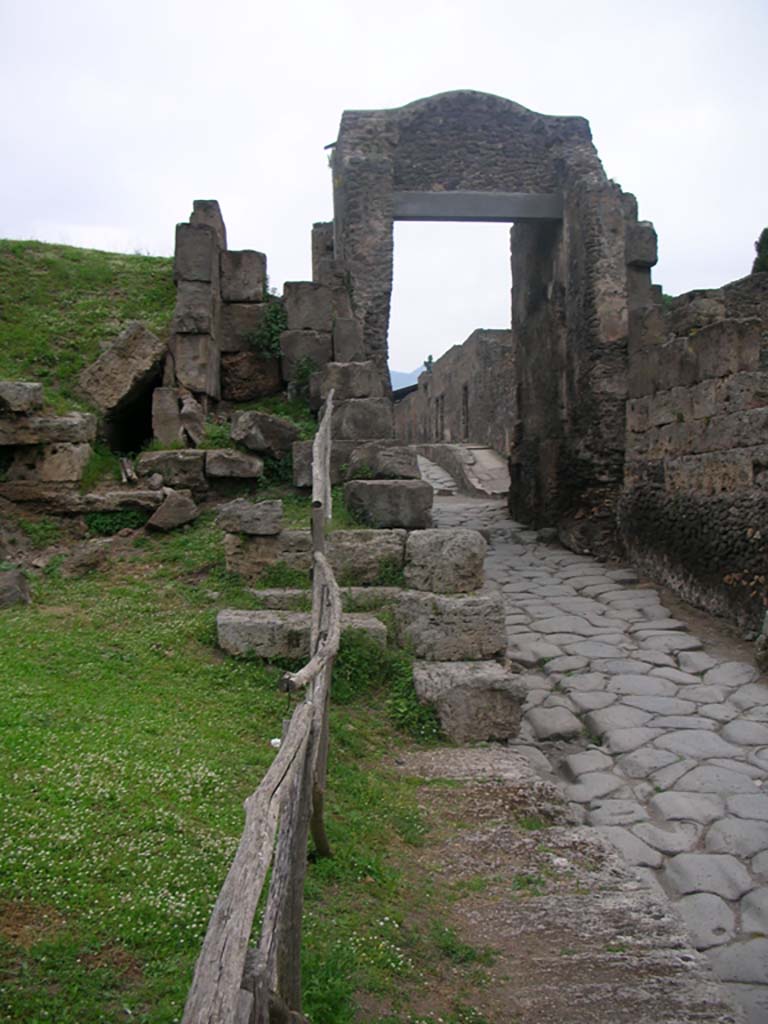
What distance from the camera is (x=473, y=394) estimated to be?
29328mm

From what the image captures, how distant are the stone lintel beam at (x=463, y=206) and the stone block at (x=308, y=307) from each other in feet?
12.1

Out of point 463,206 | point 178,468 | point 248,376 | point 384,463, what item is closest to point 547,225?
point 463,206

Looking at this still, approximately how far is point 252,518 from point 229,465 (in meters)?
1.57

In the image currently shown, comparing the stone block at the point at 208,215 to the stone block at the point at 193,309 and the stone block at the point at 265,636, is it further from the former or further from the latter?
the stone block at the point at 265,636

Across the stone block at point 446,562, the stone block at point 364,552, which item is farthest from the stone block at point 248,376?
the stone block at point 446,562

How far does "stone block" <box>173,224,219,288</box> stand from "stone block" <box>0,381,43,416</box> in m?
2.23

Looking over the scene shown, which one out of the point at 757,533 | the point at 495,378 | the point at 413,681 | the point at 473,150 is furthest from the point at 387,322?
the point at 495,378

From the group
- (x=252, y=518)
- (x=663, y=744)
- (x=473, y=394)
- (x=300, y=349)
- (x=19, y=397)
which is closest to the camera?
(x=663, y=744)

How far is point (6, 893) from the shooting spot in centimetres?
295

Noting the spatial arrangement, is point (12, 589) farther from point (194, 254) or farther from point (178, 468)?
point (194, 254)

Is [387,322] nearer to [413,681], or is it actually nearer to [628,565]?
[628,565]

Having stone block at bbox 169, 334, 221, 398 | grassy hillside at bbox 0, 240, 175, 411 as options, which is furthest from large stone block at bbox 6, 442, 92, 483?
stone block at bbox 169, 334, 221, 398

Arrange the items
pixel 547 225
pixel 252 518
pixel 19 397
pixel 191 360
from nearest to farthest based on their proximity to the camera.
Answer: pixel 252 518, pixel 19 397, pixel 191 360, pixel 547 225

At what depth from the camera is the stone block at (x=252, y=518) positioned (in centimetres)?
681
